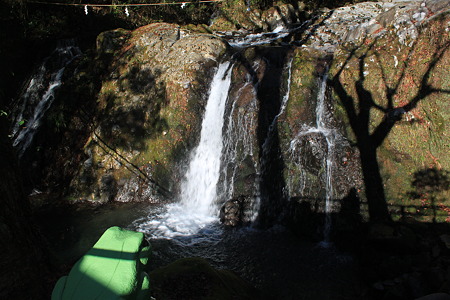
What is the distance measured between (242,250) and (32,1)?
45.8ft

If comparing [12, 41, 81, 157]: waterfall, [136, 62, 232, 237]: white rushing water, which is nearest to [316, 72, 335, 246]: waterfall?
[136, 62, 232, 237]: white rushing water

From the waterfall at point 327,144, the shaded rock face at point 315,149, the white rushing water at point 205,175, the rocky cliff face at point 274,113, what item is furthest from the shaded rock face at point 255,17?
the waterfall at point 327,144

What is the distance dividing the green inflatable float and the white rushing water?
6.45 meters

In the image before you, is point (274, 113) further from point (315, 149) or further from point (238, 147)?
point (315, 149)

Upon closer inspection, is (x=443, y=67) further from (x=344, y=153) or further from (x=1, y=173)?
(x=1, y=173)

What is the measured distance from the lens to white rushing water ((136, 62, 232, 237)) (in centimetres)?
850

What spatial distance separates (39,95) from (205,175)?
829 centimetres

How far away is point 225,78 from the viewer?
10.4m

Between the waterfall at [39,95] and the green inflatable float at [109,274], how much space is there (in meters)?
11.1

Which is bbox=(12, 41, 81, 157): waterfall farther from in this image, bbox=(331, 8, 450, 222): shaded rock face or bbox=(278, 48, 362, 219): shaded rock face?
bbox=(331, 8, 450, 222): shaded rock face

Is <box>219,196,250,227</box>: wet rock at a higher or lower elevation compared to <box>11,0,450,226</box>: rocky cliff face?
lower

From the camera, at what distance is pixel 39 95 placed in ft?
38.3

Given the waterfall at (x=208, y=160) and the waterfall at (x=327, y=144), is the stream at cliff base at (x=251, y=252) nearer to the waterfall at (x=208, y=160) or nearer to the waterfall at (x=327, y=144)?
the waterfall at (x=327, y=144)

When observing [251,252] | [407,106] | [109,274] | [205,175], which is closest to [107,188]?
[205,175]
